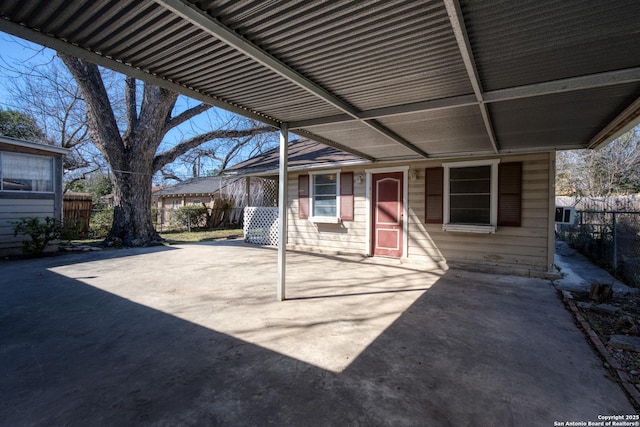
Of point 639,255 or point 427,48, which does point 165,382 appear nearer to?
point 427,48

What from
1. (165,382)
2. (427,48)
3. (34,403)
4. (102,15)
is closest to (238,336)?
(165,382)

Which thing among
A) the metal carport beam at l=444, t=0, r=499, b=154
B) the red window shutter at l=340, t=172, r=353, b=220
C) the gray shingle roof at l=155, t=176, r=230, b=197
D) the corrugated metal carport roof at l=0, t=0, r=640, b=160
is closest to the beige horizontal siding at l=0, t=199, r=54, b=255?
the corrugated metal carport roof at l=0, t=0, r=640, b=160

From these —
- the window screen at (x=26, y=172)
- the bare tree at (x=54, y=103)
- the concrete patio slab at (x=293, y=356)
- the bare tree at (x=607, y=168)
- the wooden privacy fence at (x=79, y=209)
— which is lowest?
the concrete patio slab at (x=293, y=356)

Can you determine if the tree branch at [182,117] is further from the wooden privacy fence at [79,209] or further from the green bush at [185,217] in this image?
the green bush at [185,217]

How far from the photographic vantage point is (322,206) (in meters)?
7.89

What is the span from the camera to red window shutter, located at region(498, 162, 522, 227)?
546 centimetres

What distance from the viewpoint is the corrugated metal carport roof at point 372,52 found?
5.99 ft

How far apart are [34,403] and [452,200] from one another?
20.9ft

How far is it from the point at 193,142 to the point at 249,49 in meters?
9.75

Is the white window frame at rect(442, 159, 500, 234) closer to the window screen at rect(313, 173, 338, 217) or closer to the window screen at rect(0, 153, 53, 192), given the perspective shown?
the window screen at rect(313, 173, 338, 217)

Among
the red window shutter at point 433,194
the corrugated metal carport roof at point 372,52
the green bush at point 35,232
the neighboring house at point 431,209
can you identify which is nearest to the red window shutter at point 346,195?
the neighboring house at point 431,209

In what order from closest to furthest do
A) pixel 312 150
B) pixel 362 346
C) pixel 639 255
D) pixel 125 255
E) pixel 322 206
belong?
pixel 362 346
pixel 639 255
pixel 125 255
pixel 322 206
pixel 312 150

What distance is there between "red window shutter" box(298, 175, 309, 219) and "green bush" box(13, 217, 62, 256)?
5912mm

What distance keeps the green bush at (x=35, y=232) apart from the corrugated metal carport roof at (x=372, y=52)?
21.4 feet
